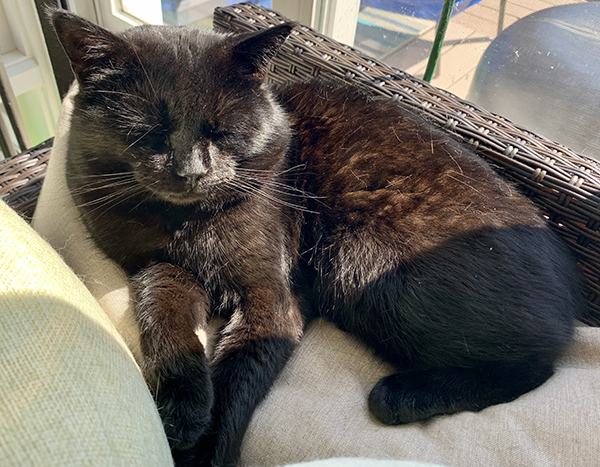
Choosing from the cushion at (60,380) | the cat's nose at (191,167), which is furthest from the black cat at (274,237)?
the cushion at (60,380)

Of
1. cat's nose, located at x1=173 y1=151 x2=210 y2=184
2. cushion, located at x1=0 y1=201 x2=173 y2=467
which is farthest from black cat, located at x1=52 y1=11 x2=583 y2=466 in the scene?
cushion, located at x1=0 y1=201 x2=173 y2=467

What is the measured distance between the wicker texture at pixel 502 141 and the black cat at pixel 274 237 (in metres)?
0.09

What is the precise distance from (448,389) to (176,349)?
0.57 meters

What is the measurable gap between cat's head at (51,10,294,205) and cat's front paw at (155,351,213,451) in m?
0.32

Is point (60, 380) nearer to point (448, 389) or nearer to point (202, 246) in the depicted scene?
point (202, 246)

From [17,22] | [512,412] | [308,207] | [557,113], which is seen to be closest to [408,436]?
[512,412]

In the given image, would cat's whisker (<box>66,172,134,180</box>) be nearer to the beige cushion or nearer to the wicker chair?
Result: the beige cushion

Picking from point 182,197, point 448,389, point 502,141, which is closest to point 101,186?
point 182,197

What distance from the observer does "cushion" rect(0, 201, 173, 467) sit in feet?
1.78

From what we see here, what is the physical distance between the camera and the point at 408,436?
0.94 meters

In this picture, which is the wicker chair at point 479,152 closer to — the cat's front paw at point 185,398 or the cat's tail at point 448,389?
the cat's tail at point 448,389

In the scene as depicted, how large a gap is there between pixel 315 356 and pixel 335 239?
0.90ft

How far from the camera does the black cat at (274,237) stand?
0.89 m

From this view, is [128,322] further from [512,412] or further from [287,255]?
[512,412]
